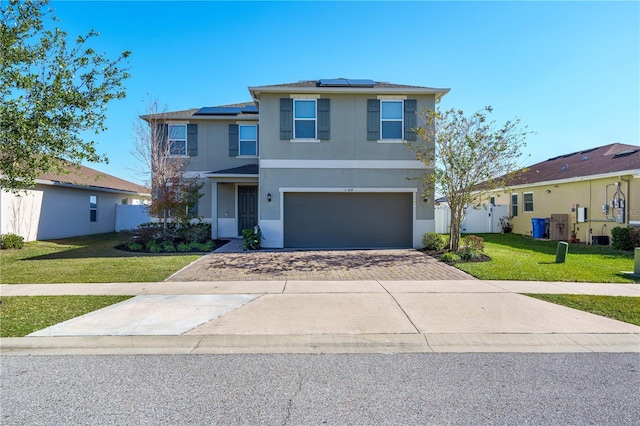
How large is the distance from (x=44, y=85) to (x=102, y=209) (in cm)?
1749

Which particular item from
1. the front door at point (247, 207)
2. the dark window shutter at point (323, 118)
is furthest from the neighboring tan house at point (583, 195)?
the front door at point (247, 207)

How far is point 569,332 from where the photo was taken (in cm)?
541

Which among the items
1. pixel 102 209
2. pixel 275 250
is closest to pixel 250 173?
pixel 275 250

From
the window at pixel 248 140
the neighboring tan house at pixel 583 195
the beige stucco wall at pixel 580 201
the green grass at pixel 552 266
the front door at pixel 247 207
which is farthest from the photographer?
the window at pixel 248 140

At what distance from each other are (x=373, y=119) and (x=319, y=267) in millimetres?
6836

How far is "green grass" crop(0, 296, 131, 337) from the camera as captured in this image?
18.4 feet

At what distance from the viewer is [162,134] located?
57.4ft

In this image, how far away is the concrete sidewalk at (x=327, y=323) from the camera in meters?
5.01

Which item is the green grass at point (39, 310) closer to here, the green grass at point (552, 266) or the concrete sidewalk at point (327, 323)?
the concrete sidewalk at point (327, 323)

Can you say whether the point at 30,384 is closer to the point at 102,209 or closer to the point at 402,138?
the point at 402,138

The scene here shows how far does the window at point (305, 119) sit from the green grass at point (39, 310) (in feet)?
29.8

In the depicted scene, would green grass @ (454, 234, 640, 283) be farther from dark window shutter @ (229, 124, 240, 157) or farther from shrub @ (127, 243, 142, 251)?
dark window shutter @ (229, 124, 240, 157)

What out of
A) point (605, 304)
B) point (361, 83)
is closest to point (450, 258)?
point (605, 304)

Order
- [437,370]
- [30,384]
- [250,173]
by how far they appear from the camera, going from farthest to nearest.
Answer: [250,173] → [437,370] → [30,384]
